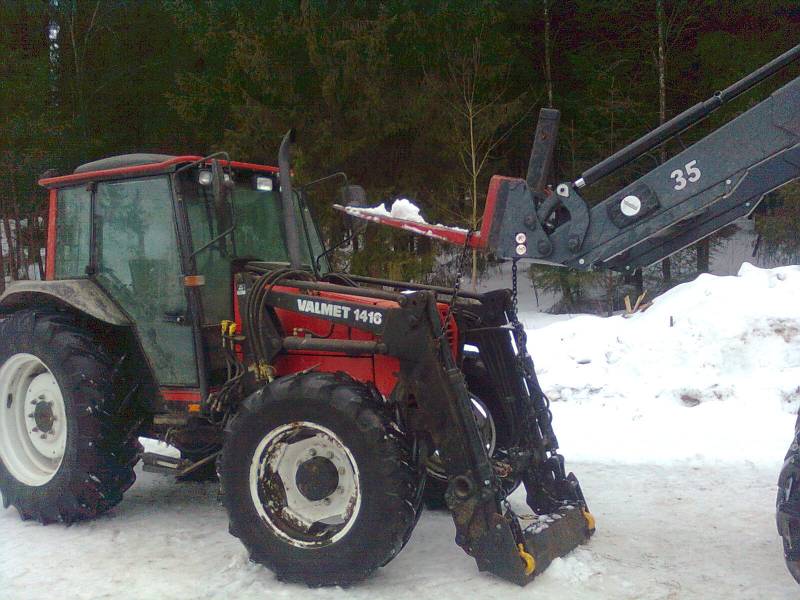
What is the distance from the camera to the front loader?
176 inches

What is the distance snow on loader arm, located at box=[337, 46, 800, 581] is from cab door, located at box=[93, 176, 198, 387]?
1.79 metres

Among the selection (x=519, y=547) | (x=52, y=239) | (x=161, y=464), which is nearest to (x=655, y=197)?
(x=519, y=547)

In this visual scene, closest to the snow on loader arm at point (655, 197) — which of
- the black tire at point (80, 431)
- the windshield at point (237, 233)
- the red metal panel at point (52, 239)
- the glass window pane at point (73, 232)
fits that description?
the windshield at point (237, 233)

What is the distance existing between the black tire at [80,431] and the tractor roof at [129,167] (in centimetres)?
100

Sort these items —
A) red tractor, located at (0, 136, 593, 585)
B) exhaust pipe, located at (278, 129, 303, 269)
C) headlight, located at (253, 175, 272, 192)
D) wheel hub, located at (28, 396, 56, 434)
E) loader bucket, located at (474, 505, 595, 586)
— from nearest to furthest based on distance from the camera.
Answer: loader bucket, located at (474, 505, 595, 586)
red tractor, located at (0, 136, 593, 585)
exhaust pipe, located at (278, 129, 303, 269)
wheel hub, located at (28, 396, 56, 434)
headlight, located at (253, 175, 272, 192)

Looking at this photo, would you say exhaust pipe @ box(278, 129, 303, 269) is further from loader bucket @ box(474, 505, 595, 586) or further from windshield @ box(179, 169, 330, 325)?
loader bucket @ box(474, 505, 595, 586)

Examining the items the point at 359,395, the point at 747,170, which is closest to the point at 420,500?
the point at 359,395

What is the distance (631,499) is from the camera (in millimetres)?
6098

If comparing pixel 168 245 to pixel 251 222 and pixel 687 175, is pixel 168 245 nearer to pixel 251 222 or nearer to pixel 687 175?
pixel 251 222

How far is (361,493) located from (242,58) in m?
13.4

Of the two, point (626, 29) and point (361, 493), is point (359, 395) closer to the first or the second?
point (361, 493)

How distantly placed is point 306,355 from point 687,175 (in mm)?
2522

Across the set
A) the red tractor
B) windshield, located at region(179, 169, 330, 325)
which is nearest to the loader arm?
the red tractor

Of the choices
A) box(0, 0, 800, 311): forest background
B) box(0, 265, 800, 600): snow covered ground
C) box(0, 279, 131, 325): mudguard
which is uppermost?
box(0, 0, 800, 311): forest background
